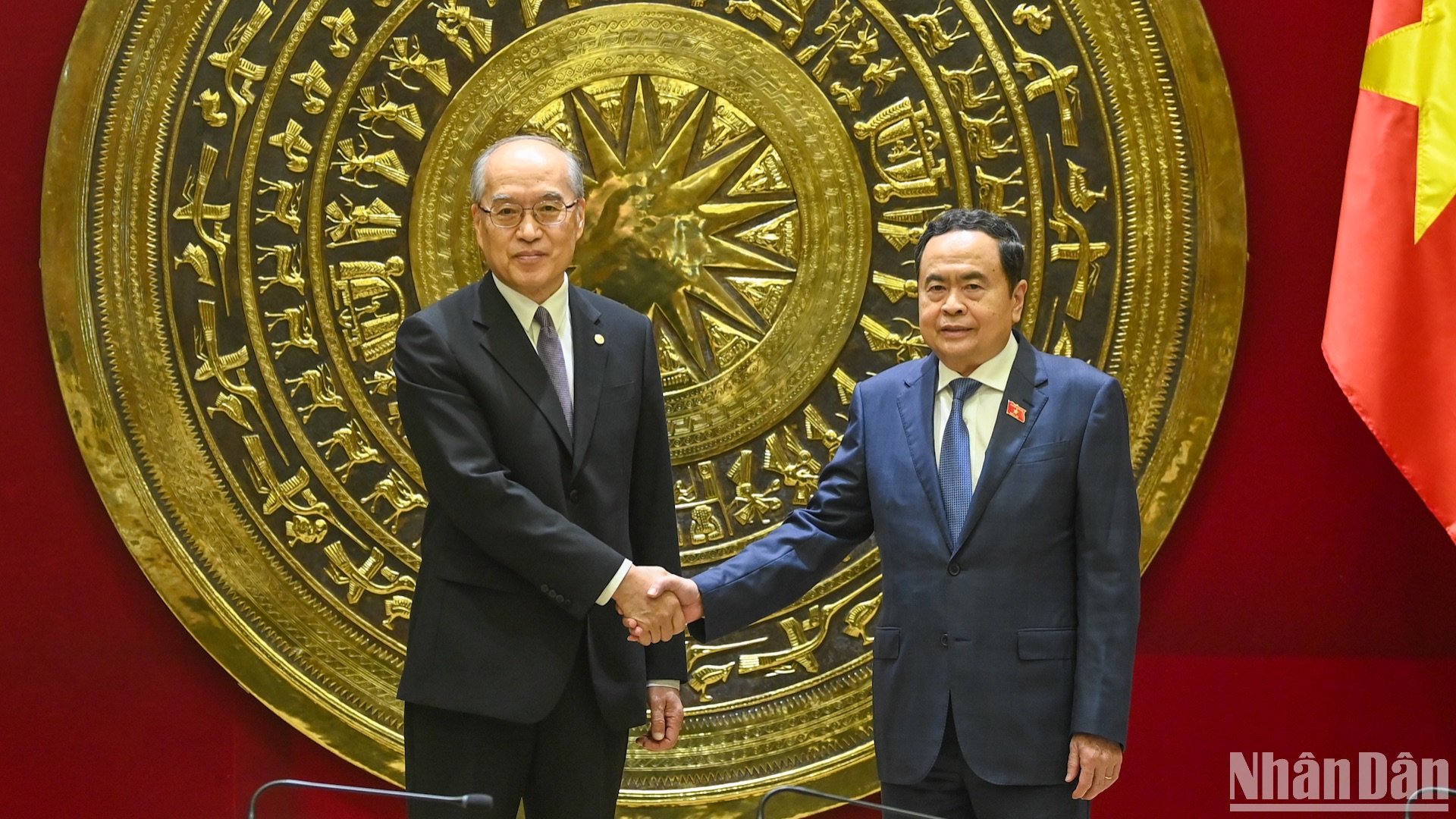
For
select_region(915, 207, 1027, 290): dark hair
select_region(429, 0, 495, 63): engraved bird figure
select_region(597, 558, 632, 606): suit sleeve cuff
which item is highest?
select_region(429, 0, 495, 63): engraved bird figure

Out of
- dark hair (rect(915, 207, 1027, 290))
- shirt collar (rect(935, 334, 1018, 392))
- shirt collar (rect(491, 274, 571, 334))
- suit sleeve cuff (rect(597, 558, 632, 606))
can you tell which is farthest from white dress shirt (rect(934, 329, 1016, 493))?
shirt collar (rect(491, 274, 571, 334))

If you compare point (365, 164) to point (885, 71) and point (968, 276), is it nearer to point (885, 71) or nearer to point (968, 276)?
point (885, 71)

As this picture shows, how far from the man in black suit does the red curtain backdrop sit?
112cm

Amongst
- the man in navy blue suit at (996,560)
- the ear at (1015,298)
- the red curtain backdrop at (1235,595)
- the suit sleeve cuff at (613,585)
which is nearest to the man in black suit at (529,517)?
the suit sleeve cuff at (613,585)

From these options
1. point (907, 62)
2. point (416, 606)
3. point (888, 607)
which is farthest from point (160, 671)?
point (907, 62)

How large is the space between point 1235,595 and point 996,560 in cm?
121

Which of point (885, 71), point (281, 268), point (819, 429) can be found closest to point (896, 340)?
point (819, 429)

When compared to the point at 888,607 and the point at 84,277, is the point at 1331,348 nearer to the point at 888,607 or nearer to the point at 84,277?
the point at 888,607

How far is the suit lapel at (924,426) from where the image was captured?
7.29ft

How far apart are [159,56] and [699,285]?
126 centimetres

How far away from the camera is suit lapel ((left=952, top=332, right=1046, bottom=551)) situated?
7.18 ft

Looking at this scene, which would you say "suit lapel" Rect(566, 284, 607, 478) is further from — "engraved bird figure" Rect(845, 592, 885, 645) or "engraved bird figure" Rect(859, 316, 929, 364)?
"engraved bird figure" Rect(845, 592, 885, 645)

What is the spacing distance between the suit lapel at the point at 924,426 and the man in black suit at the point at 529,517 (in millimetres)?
427

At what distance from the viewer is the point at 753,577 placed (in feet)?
8.02
